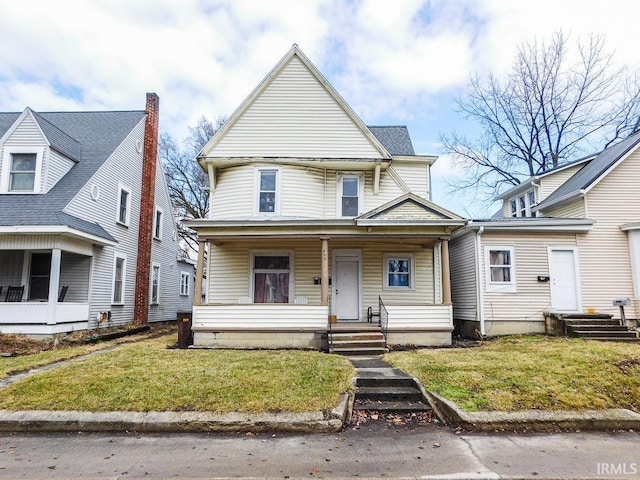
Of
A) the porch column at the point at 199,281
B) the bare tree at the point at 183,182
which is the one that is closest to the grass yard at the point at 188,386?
the porch column at the point at 199,281

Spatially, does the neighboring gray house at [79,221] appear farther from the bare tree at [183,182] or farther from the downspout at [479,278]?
the downspout at [479,278]

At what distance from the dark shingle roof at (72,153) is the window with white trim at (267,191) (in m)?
5.34

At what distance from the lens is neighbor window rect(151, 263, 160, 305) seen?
18.0m

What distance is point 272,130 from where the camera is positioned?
1298 centimetres

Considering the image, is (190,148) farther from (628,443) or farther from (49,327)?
(628,443)

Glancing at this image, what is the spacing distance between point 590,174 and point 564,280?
4361 millimetres

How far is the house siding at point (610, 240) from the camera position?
1226 cm

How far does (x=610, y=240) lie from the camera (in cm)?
1257

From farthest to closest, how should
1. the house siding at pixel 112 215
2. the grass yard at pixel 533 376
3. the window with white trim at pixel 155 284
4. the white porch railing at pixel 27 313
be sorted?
the window with white trim at pixel 155 284, the house siding at pixel 112 215, the white porch railing at pixel 27 313, the grass yard at pixel 533 376

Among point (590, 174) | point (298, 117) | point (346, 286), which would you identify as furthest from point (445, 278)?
point (590, 174)

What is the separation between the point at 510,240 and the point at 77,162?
593 inches

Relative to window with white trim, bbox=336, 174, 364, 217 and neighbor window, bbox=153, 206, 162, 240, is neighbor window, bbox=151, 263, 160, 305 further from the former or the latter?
window with white trim, bbox=336, 174, 364, 217

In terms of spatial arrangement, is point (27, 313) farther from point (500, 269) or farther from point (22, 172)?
point (500, 269)

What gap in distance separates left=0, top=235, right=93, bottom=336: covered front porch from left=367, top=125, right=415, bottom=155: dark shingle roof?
1118 centimetres
